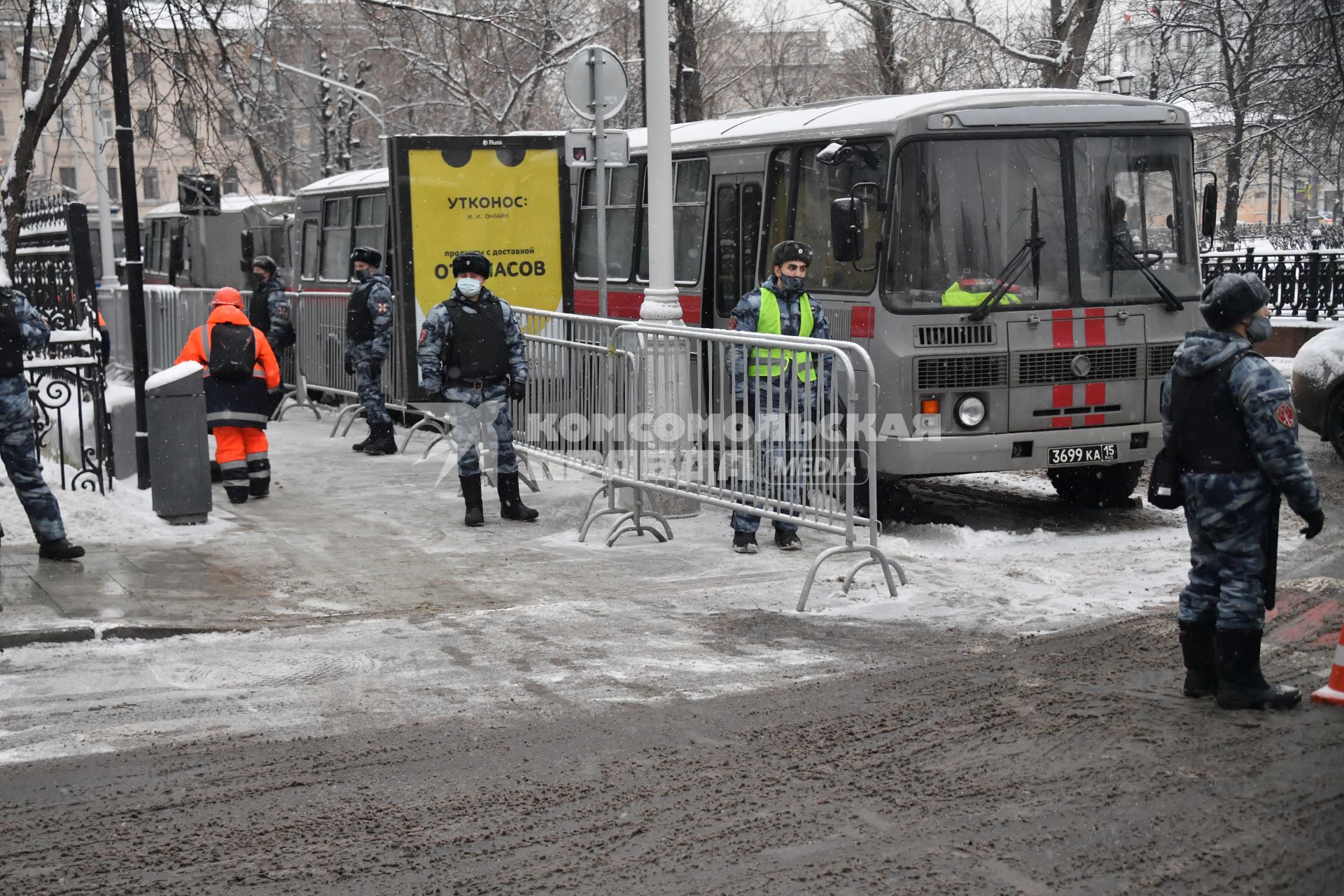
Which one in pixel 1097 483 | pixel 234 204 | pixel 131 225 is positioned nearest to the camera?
pixel 131 225

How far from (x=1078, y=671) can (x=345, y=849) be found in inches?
128

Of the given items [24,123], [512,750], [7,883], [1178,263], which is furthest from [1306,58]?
[7,883]

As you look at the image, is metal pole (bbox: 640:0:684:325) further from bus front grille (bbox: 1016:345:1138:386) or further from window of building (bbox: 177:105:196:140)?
window of building (bbox: 177:105:196:140)

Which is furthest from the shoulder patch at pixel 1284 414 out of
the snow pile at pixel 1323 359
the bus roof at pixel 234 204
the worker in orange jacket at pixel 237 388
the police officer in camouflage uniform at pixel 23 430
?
the bus roof at pixel 234 204

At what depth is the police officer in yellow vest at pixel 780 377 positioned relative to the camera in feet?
27.4

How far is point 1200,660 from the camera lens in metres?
6.10

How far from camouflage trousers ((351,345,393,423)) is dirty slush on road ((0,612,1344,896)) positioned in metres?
8.48

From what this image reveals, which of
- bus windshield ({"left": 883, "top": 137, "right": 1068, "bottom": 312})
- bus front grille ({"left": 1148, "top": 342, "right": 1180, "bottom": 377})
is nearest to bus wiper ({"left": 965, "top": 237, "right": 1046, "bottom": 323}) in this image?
bus windshield ({"left": 883, "top": 137, "right": 1068, "bottom": 312})

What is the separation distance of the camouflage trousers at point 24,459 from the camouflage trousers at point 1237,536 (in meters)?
6.26

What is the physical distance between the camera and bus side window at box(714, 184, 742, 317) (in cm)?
1212

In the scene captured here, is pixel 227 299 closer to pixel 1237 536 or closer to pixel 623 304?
pixel 623 304

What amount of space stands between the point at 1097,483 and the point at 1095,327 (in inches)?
58.3

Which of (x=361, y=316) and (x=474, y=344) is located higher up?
(x=361, y=316)

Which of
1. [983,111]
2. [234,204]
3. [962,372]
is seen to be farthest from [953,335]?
[234,204]
